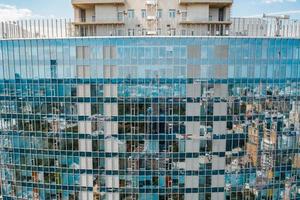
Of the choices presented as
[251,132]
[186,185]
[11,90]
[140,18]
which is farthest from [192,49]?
[11,90]

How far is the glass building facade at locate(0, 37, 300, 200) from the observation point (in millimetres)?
26500

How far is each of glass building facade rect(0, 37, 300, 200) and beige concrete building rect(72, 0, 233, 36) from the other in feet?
17.7

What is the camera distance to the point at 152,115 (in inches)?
1056

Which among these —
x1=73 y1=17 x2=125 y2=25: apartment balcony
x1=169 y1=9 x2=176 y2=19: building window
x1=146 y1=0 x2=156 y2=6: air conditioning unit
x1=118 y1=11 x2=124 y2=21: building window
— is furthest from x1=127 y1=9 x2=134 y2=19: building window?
x1=169 y1=9 x2=176 y2=19: building window

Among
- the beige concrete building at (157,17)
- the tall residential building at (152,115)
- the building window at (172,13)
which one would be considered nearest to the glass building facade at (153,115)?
the tall residential building at (152,115)

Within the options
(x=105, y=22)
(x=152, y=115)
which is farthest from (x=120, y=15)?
(x=152, y=115)

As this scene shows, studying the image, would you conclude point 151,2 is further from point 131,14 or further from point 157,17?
point 131,14

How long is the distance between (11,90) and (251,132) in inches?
1008

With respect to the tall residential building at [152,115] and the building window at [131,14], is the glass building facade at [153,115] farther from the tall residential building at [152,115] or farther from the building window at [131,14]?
the building window at [131,14]

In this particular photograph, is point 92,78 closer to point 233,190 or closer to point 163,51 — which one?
point 163,51

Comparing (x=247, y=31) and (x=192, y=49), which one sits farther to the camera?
(x=247, y=31)

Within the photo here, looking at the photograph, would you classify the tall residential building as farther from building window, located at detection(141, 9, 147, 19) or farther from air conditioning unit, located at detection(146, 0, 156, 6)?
building window, located at detection(141, 9, 147, 19)

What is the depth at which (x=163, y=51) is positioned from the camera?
85.7 ft

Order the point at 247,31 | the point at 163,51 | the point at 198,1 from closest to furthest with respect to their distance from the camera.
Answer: the point at 163,51, the point at 198,1, the point at 247,31
